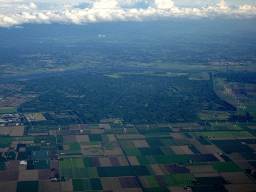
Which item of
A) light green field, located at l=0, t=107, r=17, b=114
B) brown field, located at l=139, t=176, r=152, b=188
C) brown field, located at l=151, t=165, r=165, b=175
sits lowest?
light green field, located at l=0, t=107, r=17, b=114

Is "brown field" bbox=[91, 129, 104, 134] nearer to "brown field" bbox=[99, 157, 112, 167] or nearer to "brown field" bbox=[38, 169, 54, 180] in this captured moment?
"brown field" bbox=[99, 157, 112, 167]

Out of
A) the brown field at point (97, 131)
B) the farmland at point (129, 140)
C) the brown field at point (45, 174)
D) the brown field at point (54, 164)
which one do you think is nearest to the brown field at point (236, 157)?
the farmland at point (129, 140)

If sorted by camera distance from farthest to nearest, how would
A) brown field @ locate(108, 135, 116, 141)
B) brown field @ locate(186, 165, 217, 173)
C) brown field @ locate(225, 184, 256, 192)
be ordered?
brown field @ locate(108, 135, 116, 141), brown field @ locate(186, 165, 217, 173), brown field @ locate(225, 184, 256, 192)

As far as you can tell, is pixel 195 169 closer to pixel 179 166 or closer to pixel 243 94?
pixel 179 166

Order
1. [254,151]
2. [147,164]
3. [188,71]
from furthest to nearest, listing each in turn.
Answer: [188,71]
[254,151]
[147,164]

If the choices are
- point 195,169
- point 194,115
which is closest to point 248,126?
point 194,115

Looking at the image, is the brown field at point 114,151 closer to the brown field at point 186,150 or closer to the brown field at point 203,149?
the brown field at point 186,150

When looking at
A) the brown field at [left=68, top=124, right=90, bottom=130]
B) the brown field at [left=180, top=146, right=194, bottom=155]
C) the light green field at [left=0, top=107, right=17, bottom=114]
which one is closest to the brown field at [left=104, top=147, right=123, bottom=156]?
the brown field at [left=180, top=146, right=194, bottom=155]
